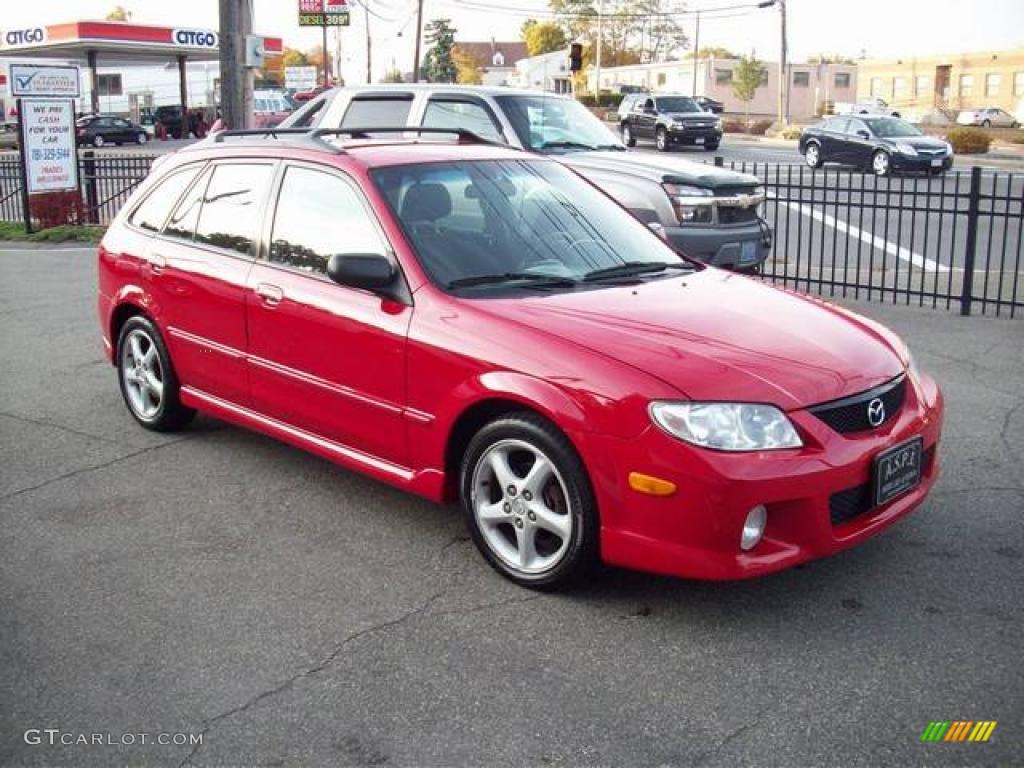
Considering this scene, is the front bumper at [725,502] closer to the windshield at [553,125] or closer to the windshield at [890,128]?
the windshield at [553,125]

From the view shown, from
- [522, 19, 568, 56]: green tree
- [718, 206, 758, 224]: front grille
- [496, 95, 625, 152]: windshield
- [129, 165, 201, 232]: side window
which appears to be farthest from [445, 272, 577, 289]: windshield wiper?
[522, 19, 568, 56]: green tree

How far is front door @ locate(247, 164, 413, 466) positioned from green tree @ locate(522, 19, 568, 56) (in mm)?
113057

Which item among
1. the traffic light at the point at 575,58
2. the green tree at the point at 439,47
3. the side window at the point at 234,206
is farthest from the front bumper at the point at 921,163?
the green tree at the point at 439,47

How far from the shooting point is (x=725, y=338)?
13.9 feet

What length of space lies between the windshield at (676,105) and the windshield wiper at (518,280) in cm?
3442

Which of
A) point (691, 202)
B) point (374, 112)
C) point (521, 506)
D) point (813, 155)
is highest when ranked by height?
point (374, 112)

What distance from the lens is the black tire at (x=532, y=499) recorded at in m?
4.03

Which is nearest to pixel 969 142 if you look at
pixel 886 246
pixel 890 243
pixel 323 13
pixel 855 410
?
pixel 323 13

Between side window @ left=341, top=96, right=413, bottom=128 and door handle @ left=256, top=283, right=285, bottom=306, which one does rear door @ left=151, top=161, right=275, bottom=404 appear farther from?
side window @ left=341, top=96, right=413, bottom=128

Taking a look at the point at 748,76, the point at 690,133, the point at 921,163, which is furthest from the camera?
the point at 748,76

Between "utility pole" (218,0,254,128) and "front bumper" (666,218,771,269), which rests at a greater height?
"utility pole" (218,0,254,128)

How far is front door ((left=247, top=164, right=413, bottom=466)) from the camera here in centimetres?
468

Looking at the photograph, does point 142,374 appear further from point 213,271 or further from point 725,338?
point 725,338

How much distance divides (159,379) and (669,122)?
32.8m
